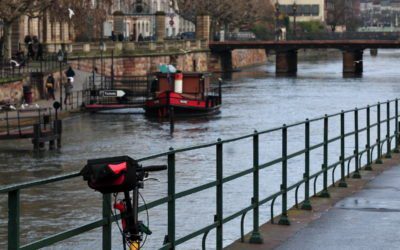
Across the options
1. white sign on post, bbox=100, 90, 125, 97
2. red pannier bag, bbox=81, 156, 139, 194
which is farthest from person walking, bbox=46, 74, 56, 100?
red pannier bag, bbox=81, 156, 139, 194

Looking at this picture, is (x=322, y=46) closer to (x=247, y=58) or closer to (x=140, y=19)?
(x=247, y=58)

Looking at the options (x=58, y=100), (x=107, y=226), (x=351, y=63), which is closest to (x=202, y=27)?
(x=351, y=63)

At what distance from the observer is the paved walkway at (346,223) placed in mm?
12438

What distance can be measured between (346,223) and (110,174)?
6072 millimetres

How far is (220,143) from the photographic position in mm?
11133

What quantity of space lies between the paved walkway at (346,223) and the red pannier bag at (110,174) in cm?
425

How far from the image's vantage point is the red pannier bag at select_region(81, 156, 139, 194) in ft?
26.6

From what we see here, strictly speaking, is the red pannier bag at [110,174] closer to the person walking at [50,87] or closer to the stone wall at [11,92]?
the stone wall at [11,92]

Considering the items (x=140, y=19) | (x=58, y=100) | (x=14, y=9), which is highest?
(x=14, y=9)

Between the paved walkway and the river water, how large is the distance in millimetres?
3225

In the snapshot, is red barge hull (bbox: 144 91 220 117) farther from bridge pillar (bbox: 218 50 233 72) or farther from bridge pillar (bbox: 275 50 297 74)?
bridge pillar (bbox: 218 50 233 72)

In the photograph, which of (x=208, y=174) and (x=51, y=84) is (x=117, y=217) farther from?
(x=51, y=84)

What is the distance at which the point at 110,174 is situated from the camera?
320 inches

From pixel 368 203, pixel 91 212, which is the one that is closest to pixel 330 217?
pixel 368 203
